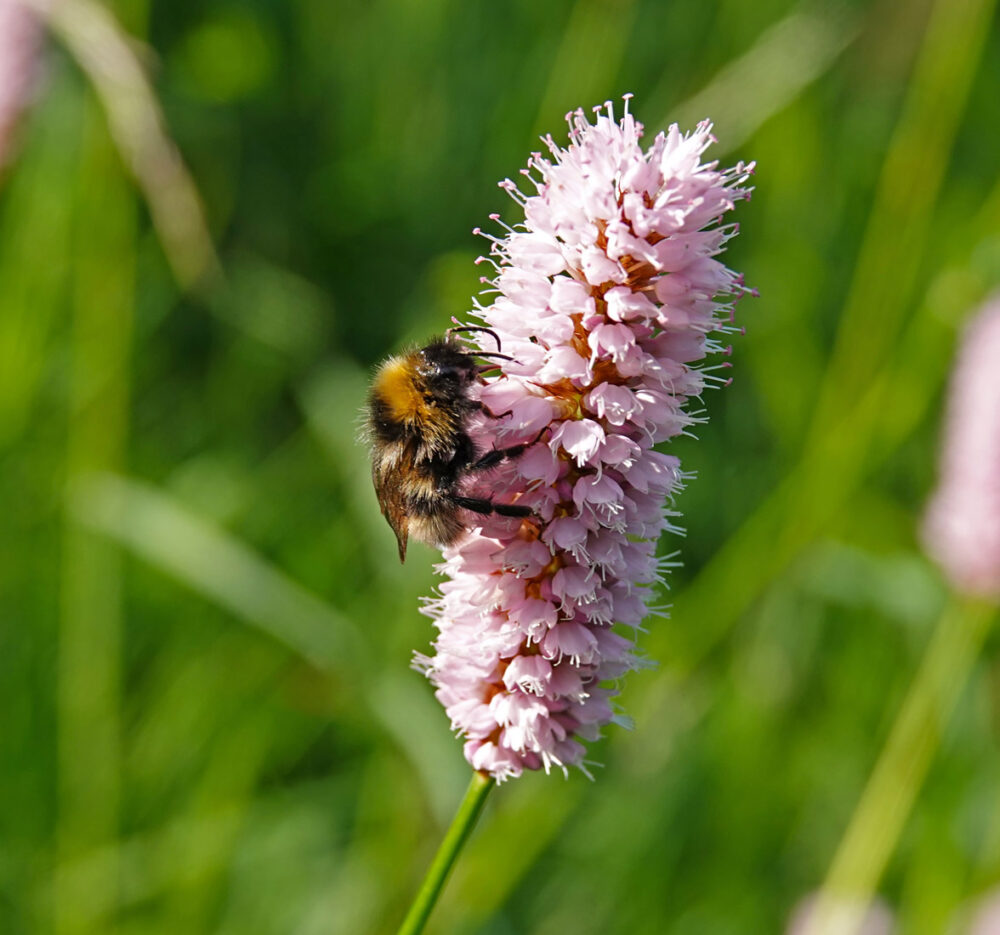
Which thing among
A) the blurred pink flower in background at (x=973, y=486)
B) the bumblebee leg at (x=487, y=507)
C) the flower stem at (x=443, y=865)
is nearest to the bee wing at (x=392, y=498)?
the bumblebee leg at (x=487, y=507)

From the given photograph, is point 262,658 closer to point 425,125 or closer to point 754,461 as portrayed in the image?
point 754,461

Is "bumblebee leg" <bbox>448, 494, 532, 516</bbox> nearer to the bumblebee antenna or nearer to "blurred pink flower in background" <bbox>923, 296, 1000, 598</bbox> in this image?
the bumblebee antenna

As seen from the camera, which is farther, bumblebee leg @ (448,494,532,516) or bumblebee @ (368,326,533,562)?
bumblebee @ (368,326,533,562)

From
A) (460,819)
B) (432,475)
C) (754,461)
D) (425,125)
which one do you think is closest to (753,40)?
(425,125)

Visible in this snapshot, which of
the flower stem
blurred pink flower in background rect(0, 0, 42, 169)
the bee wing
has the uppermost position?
blurred pink flower in background rect(0, 0, 42, 169)

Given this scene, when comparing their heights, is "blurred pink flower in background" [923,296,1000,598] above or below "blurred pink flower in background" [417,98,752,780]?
above

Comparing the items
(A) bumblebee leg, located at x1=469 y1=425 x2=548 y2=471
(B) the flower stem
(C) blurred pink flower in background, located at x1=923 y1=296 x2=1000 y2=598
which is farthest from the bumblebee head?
(C) blurred pink flower in background, located at x1=923 y1=296 x2=1000 y2=598

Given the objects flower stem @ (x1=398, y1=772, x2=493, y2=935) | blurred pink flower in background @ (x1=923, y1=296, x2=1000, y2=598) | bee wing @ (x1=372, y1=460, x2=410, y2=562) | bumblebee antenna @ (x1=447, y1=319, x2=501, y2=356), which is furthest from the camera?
blurred pink flower in background @ (x1=923, y1=296, x2=1000, y2=598)
